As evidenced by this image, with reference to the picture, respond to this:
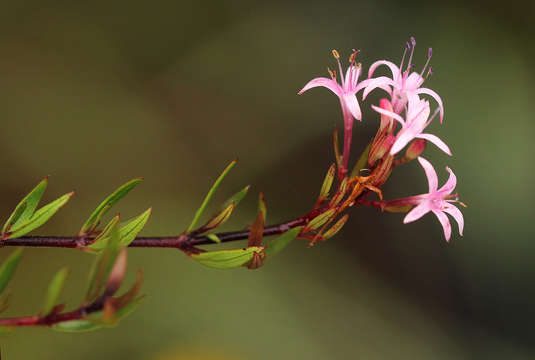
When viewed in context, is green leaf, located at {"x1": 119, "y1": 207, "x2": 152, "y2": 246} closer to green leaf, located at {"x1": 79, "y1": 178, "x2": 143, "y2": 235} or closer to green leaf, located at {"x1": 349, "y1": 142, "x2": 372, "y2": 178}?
green leaf, located at {"x1": 79, "y1": 178, "x2": 143, "y2": 235}

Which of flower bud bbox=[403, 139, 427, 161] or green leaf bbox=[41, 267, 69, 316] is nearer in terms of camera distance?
green leaf bbox=[41, 267, 69, 316]

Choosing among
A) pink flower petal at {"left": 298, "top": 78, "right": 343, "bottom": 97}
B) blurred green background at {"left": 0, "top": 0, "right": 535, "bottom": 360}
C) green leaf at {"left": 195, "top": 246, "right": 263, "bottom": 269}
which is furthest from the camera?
blurred green background at {"left": 0, "top": 0, "right": 535, "bottom": 360}

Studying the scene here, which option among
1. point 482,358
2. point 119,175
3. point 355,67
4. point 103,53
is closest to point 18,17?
point 103,53

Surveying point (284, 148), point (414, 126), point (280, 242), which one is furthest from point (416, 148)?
point (284, 148)

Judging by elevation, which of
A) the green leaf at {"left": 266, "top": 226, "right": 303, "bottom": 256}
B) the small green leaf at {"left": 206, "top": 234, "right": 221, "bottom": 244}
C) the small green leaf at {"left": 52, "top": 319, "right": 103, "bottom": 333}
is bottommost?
the small green leaf at {"left": 52, "top": 319, "right": 103, "bottom": 333}

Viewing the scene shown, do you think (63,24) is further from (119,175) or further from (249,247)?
(249,247)

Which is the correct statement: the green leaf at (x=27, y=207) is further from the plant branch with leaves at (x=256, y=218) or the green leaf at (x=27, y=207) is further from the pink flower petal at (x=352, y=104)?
the pink flower petal at (x=352, y=104)

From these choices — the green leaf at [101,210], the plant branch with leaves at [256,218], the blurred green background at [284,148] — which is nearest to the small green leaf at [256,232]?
the plant branch with leaves at [256,218]

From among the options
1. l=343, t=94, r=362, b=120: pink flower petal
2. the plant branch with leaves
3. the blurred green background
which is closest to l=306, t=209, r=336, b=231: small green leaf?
the plant branch with leaves
